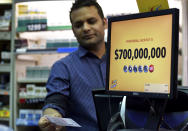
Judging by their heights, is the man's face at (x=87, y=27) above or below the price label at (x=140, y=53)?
above

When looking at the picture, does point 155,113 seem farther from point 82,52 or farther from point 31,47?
point 31,47

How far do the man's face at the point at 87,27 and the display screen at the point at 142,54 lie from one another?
62 centimetres

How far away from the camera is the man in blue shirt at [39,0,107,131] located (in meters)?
1.53

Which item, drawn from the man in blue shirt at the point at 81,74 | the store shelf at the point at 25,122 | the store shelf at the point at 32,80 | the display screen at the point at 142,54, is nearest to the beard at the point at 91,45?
the man in blue shirt at the point at 81,74

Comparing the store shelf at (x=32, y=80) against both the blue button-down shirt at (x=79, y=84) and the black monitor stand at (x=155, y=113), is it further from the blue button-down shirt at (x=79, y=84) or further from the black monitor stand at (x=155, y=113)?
the black monitor stand at (x=155, y=113)

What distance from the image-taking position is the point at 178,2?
4.15 m

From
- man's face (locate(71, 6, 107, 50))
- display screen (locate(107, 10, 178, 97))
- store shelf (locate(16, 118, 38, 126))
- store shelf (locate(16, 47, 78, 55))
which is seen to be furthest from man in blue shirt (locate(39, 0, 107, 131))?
store shelf (locate(16, 118, 38, 126))

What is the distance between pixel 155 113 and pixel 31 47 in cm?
362

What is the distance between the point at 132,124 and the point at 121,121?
4cm

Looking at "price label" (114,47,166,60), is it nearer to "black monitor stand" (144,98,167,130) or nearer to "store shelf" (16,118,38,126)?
"black monitor stand" (144,98,167,130)

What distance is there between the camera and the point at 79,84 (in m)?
1.61

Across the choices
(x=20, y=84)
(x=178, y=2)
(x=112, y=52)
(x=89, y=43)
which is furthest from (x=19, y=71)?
(x=112, y=52)

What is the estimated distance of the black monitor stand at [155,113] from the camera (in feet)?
3.07

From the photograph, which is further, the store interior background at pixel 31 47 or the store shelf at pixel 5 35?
the store shelf at pixel 5 35
